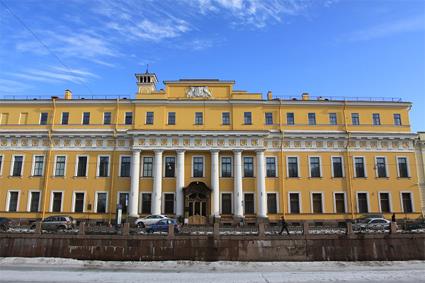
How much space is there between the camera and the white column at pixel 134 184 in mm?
36781

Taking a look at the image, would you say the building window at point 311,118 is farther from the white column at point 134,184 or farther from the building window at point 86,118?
the building window at point 86,118

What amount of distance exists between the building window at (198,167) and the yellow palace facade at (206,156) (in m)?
0.16

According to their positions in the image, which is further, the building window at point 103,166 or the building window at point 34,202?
the building window at point 103,166

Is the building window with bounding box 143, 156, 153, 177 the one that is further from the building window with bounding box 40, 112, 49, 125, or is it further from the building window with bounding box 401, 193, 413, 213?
the building window with bounding box 401, 193, 413, 213

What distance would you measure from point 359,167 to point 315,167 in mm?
4901

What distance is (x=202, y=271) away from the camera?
20.6m

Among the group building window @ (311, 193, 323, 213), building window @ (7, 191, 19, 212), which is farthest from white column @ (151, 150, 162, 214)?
building window @ (311, 193, 323, 213)

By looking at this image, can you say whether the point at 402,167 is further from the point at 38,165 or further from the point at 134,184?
the point at 38,165

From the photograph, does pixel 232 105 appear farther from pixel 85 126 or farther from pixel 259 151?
pixel 85 126

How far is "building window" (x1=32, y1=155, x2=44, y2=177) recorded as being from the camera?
3887 cm

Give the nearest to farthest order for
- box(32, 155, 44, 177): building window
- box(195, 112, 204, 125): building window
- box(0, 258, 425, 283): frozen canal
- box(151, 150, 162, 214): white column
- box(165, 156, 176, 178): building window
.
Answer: box(0, 258, 425, 283): frozen canal → box(151, 150, 162, 214): white column → box(165, 156, 176, 178): building window → box(32, 155, 44, 177): building window → box(195, 112, 204, 125): building window

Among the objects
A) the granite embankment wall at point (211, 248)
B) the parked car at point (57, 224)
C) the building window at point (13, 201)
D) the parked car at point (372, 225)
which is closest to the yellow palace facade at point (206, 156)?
the building window at point (13, 201)

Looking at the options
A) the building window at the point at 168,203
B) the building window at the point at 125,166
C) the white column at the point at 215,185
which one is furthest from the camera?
the building window at the point at 125,166

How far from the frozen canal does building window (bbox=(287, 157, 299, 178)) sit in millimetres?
16641
